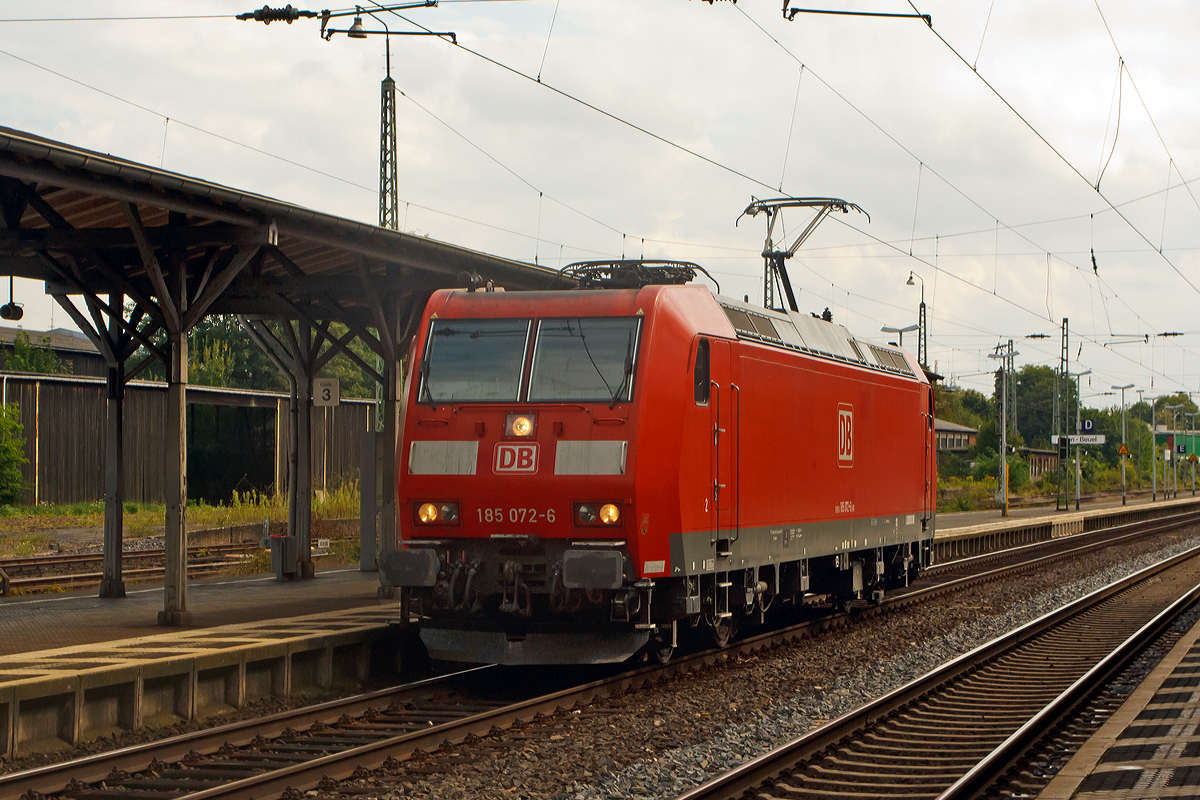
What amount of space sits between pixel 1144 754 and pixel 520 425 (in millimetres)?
5577

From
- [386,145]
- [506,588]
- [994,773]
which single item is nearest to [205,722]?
[506,588]

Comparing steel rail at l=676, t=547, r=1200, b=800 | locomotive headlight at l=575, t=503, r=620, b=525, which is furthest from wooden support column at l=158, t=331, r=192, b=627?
steel rail at l=676, t=547, r=1200, b=800

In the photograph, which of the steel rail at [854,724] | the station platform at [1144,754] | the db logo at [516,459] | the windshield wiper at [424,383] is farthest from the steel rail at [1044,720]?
the windshield wiper at [424,383]

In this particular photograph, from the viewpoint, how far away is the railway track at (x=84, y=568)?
18266 millimetres

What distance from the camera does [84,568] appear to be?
70.0ft

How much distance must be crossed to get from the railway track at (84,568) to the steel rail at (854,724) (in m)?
12.0

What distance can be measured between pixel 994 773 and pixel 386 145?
1536 cm

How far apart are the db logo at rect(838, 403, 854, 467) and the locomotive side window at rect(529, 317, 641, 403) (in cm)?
501

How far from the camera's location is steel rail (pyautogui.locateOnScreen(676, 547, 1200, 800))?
24.7ft

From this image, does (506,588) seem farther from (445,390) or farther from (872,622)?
(872,622)

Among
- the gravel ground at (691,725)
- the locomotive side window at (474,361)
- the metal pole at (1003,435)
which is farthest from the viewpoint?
the metal pole at (1003,435)

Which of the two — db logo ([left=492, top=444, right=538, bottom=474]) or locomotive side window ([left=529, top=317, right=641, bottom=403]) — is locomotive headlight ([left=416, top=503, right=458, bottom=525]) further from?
locomotive side window ([left=529, top=317, right=641, bottom=403])

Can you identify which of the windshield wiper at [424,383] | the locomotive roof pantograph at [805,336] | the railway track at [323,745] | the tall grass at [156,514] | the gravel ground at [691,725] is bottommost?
the gravel ground at [691,725]

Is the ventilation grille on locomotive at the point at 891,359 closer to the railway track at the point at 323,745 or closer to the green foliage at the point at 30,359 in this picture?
the railway track at the point at 323,745
